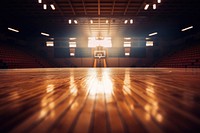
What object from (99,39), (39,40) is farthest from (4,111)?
(39,40)

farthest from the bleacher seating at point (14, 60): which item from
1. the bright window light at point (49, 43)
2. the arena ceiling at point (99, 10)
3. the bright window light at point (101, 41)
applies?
the bright window light at point (101, 41)

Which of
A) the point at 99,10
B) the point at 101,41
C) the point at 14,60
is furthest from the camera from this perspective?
the point at 101,41

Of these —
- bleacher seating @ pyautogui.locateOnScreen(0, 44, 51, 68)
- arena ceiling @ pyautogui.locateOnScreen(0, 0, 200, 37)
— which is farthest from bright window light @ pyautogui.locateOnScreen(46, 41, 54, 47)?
arena ceiling @ pyautogui.locateOnScreen(0, 0, 200, 37)

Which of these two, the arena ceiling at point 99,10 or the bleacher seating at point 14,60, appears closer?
the arena ceiling at point 99,10

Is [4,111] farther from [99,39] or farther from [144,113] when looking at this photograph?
[99,39]

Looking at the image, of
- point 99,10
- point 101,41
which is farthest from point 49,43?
point 99,10

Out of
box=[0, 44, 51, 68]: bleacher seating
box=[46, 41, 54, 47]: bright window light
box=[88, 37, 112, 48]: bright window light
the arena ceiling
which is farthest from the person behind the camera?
box=[46, 41, 54, 47]: bright window light

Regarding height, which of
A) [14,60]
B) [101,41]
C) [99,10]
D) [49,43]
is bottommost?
[14,60]

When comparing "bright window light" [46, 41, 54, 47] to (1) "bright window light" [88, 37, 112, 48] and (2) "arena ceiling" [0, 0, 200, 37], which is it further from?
(2) "arena ceiling" [0, 0, 200, 37]

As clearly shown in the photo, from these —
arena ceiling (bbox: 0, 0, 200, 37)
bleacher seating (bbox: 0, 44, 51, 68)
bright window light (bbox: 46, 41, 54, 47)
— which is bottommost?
bleacher seating (bbox: 0, 44, 51, 68)

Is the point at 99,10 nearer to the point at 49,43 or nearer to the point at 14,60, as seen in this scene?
the point at 14,60

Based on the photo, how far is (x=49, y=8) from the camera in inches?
399

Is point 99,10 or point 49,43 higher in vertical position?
point 99,10

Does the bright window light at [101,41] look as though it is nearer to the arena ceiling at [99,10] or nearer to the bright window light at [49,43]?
the bright window light at [49,43]
